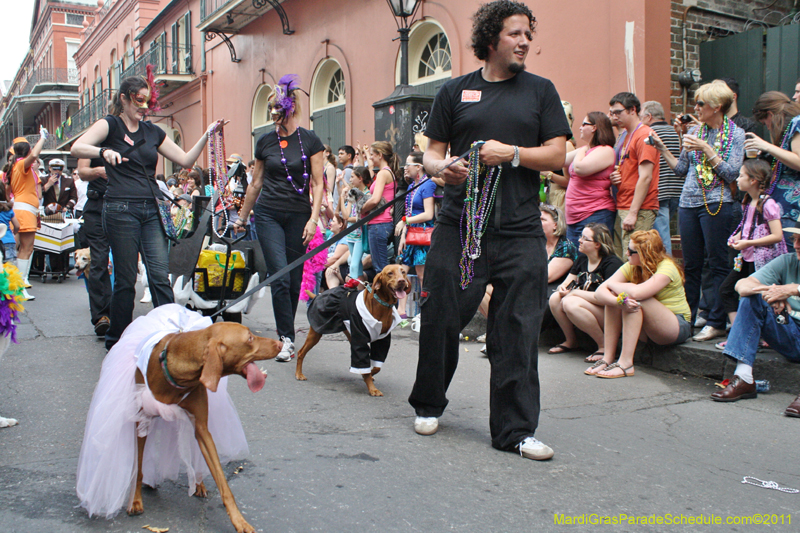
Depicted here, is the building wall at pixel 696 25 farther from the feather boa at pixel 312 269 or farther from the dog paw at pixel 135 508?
the dog paw at pixel 135 508

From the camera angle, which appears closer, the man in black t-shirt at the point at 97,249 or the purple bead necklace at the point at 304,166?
the purple bead necklace at the point at 304,166

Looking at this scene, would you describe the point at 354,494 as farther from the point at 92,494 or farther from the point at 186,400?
the point at 92,494

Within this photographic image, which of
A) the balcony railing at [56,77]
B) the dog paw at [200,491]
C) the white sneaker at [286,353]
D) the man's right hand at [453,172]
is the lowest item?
the dog paw at [200,491]

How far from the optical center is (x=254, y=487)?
313cm

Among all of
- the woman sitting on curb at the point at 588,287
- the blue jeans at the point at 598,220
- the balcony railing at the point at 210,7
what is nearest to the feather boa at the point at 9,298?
the woman sitting on curb at the point at 588,287

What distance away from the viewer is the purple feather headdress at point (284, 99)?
233 inches

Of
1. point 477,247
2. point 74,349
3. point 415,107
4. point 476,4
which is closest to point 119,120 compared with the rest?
point 74,349

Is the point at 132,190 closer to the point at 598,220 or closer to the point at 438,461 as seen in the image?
the point at 438,461

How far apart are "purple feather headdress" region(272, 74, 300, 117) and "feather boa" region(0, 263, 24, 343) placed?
2.63m

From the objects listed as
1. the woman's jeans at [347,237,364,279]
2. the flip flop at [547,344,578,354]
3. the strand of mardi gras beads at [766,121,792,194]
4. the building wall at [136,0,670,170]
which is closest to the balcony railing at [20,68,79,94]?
the building wall at [136,0,670,170]

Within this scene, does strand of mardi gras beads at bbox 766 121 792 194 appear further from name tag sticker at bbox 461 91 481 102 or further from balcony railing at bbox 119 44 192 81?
balcony railing at bbox 119 44 192 81

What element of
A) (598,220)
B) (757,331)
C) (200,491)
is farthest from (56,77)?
(200,491)

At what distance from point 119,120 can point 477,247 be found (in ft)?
10.6

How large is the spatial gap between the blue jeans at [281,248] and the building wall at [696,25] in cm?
503
